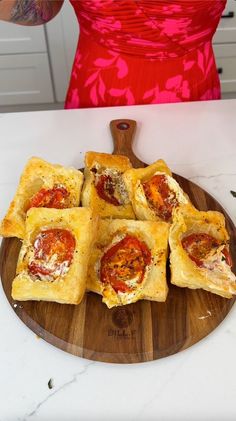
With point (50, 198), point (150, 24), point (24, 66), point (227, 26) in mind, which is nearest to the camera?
point (50, 198)

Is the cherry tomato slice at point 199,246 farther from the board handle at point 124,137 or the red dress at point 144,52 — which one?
the red dress at point 144,52

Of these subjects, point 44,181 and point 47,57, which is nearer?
point 44,181

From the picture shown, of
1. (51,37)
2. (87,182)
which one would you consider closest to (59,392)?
(87,182)

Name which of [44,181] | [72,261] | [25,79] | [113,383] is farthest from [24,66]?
[113,383]

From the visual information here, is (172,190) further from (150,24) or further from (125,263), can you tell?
(150,24)

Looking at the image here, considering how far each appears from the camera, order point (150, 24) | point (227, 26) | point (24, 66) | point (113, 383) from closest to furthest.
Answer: point (113, 383) → point (150, 24) → point (227, 26) → point (24, 66)

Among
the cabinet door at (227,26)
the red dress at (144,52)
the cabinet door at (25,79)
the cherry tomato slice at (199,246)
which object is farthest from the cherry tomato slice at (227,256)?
the cabinet door at (25,79)

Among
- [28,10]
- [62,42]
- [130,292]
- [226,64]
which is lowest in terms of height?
[226,64]
